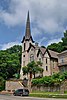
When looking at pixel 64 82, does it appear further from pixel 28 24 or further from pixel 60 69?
pixel 28 24

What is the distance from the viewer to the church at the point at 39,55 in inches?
2753

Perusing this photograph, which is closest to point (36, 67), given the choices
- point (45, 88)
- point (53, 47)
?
point (45, 88)

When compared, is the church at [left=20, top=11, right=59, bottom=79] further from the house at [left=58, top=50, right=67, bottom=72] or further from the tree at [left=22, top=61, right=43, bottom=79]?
the tree at [left=22, top=61, right=43, bottom=79]

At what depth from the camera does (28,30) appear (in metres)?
80.8

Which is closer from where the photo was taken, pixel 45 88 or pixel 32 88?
pixel 45 88

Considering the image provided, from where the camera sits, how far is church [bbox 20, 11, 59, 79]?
69938 mm

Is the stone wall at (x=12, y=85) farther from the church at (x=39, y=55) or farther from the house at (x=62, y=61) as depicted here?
the house at (x=62, y=61)

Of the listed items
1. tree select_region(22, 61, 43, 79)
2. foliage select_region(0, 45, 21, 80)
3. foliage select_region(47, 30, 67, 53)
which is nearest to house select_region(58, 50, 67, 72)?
tree select_region(22, 61, 43, 79)

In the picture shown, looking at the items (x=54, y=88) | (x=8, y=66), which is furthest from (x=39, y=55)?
(x=54, y=88)

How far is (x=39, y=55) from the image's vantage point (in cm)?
7150

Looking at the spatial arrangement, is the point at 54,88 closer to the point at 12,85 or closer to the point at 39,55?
the point at 12,85

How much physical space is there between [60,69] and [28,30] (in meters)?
19.9

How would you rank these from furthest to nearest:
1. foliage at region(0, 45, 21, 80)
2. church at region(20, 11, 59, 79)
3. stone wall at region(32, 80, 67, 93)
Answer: foliage at region(0, 45, 21, 80), church at region(20, 11, 59, 79), stone wall at region(32, 80, 67, 93)

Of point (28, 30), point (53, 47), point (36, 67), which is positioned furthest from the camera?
point (53, 47)
